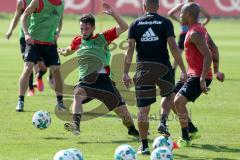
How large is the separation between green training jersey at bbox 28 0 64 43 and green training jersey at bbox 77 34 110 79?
288 centimetres

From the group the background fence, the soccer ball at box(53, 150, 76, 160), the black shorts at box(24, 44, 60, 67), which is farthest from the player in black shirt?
the background fence

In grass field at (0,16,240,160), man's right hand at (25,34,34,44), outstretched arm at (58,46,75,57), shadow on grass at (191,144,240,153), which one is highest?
outstretched arm at (58,46,75,57)

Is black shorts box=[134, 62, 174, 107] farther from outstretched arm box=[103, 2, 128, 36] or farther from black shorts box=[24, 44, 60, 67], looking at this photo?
black shorts box=[24, 44, 60, 67]

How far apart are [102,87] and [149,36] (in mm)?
1714

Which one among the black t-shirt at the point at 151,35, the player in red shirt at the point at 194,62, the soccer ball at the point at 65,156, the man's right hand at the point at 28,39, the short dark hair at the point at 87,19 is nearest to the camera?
the soccer ball at the point at 65,156

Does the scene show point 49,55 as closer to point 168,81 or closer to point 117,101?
point 117,101

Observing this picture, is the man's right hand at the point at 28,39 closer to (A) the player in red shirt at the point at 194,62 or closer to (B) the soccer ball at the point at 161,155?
(A) the player in red shirt at the point at 194,62

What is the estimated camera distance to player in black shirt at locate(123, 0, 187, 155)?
10672 mm

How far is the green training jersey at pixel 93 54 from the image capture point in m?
12.1

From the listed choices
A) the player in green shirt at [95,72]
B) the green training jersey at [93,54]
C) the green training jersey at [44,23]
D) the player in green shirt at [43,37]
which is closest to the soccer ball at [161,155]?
the player in green shirt at [95,72]

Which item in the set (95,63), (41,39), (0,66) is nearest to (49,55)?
(41,39)

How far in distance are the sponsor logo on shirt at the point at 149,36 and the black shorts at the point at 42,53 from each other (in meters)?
4.75

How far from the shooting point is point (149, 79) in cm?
1107

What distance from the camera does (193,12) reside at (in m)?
11.1
